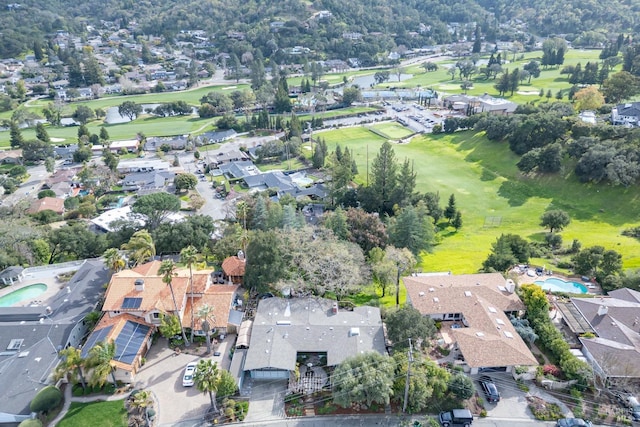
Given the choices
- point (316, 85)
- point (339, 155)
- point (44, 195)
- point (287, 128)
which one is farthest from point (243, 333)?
point (316, 85)

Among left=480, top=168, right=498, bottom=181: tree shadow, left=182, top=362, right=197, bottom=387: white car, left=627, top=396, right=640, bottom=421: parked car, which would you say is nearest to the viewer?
left=627, top=396, right=640, bottom=421: parked car

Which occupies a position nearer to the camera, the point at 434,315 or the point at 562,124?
the point at 434,315

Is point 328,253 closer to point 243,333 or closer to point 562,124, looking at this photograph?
point 243,333

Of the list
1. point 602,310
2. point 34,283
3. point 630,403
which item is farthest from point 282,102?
point 630,403

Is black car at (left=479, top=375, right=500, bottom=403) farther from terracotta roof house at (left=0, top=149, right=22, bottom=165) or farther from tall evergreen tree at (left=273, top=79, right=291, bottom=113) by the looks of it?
tall evergreen tree at (left=273, top=79, right=291, bottom=113)

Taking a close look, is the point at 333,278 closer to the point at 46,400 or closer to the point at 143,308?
the point at 143,308

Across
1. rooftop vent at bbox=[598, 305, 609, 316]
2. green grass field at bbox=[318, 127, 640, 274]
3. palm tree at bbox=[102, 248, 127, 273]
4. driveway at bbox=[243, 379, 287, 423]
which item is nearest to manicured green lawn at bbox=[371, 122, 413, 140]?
green grass field at bbox=[318, 127, 640, 274]
